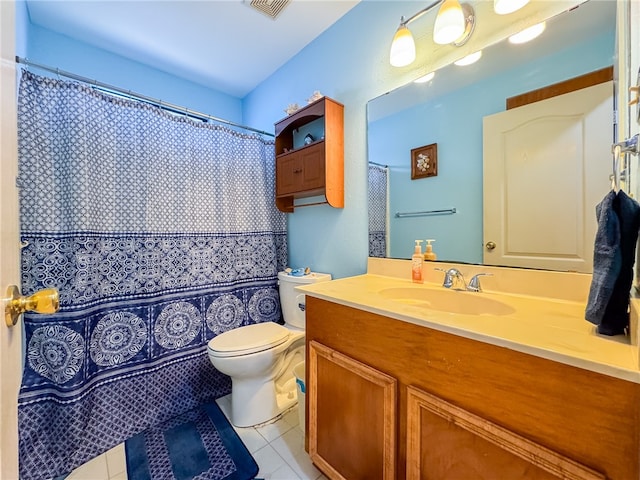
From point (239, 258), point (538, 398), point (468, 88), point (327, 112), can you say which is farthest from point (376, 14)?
point (538, 398)

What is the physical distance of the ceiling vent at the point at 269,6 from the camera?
4.90 feet

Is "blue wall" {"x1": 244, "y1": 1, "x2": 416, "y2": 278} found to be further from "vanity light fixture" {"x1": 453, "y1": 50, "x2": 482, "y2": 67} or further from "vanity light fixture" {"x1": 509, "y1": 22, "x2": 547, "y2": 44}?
"vanity light fixture" {"x1": 509, "y1": 22, "x2": 547, "y2": 44}

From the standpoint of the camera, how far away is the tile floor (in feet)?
3.82

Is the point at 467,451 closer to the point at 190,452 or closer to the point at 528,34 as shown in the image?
the point at 190,452

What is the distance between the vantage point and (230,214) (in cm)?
181

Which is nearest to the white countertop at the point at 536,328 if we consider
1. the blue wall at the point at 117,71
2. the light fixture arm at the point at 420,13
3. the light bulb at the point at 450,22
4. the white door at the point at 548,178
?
the white door at the point at 548,178

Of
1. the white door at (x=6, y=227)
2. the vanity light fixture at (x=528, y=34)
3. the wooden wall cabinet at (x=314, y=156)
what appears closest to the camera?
the white door at (x=6, y=227)

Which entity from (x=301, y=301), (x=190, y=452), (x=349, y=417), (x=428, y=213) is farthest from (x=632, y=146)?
(x=190, y=452)

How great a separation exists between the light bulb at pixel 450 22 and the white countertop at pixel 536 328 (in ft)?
3.44

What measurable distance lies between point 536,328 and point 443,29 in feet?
3.79

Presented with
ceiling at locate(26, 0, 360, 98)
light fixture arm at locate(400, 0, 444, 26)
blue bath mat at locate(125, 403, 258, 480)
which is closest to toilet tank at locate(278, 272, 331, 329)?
blue bath mat at locate(125, 403, 258, 480)

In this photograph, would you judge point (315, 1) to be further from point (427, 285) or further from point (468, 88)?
point (427, 285)

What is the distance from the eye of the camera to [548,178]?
958mm

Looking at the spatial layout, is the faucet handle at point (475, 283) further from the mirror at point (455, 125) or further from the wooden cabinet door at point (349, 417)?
the wooden cabinet door at point (349, 417)
